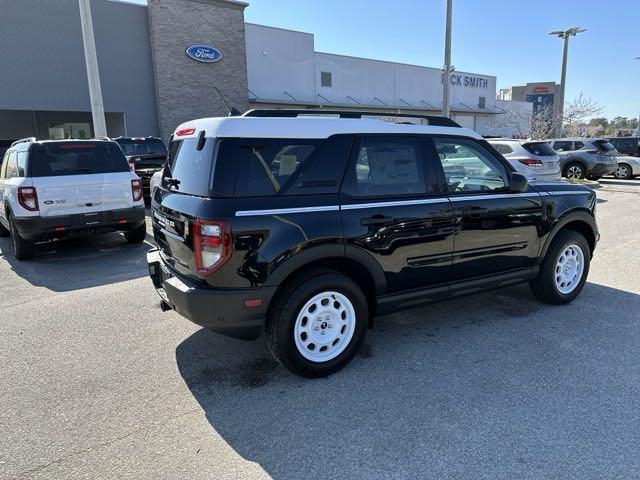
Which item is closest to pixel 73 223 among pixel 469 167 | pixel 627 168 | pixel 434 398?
pixel 469 167

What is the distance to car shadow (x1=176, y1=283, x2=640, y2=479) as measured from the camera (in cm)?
258

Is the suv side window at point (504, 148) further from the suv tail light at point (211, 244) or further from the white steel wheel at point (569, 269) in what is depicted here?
the suv tail light at point (211, 244)

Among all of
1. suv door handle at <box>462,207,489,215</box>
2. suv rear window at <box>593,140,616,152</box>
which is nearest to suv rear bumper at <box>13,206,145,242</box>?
suv door handle at <box>462,207,489,215</box>

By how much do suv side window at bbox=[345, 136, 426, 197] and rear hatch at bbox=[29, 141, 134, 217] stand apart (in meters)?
4.94

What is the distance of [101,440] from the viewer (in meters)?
2.77

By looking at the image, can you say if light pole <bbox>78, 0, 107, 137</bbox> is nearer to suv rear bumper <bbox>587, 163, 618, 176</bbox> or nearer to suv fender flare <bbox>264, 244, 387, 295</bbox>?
suv fender flare <bbox>264, 244, 387, 295</bbox>

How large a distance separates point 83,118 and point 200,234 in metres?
23.7

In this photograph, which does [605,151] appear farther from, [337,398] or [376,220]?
[337,398]

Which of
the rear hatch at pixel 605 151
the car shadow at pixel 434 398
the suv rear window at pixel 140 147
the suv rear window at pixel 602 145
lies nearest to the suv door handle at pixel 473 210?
the car shadow at pixel 434 398

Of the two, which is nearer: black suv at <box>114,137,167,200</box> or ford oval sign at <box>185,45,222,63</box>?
black suv at <box>114,137,167,200</box>

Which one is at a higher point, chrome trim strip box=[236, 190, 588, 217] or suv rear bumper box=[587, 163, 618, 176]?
chrome trim strip box=[236, 190, 588, 217]

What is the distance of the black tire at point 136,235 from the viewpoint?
805 cm

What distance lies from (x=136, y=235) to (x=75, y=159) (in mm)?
1647

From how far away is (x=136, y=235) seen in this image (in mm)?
8156
